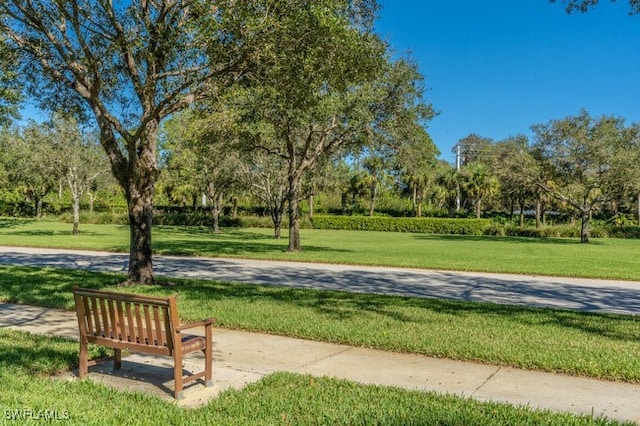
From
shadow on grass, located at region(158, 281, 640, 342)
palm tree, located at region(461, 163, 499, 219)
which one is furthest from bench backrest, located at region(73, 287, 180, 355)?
palm tree, located at region(461, 163, 499, 219)

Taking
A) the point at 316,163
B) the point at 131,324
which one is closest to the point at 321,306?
the point at 131,324

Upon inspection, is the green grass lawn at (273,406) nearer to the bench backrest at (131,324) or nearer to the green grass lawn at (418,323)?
the bench backrest at (131,324)

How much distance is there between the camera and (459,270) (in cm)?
1753

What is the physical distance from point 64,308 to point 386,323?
17.3 feet

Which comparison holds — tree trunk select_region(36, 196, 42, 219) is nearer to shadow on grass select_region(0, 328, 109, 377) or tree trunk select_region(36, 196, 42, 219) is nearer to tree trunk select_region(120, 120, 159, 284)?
tree trunk select_region(120, 120, 159, 284)

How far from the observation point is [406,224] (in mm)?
53219

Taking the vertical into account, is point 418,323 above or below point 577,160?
below

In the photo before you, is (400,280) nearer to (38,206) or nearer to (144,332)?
(144,332)

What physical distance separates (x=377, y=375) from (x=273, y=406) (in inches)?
59.6

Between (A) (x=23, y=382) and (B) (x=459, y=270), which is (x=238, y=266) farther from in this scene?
(A) (x=23, y=382)

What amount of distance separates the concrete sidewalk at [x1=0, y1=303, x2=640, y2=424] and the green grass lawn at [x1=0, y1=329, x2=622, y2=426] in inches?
11.1

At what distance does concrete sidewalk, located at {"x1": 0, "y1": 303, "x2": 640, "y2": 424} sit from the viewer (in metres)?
5.07

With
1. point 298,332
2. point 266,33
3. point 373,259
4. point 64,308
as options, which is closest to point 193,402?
point 298,332

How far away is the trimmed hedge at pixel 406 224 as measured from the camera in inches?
1991
